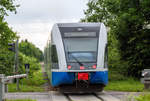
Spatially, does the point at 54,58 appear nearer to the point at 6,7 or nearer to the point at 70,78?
the point at 70,78

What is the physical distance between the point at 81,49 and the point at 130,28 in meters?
12.9

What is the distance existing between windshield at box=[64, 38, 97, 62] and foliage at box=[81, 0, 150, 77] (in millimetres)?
8252

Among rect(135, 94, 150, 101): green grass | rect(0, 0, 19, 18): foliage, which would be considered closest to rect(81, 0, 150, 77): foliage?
rect(0, 0, 19, 18): foliage

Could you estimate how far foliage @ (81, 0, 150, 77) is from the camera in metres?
24.1

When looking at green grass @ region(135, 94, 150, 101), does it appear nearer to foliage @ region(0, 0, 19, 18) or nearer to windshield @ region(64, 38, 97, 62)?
windshield @ region(64, 38, 97, 62)

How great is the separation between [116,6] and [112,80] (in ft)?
17.3

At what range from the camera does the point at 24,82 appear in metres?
24.0

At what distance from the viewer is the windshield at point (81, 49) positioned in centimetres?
1548

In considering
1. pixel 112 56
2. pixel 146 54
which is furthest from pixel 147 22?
pixel 112 56

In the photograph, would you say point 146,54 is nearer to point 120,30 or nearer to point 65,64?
point 120,30

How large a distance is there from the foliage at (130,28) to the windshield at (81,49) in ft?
27.1

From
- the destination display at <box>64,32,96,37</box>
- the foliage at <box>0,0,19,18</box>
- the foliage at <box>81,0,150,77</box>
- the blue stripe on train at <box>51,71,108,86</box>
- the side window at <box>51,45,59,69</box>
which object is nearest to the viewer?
the blue stripe on train at <box>51,71,108,86</box>

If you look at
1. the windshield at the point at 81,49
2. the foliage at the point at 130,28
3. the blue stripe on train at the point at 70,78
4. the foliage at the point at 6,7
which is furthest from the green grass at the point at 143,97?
the foliage at the point at 6,7

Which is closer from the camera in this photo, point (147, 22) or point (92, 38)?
point (92, 38)
